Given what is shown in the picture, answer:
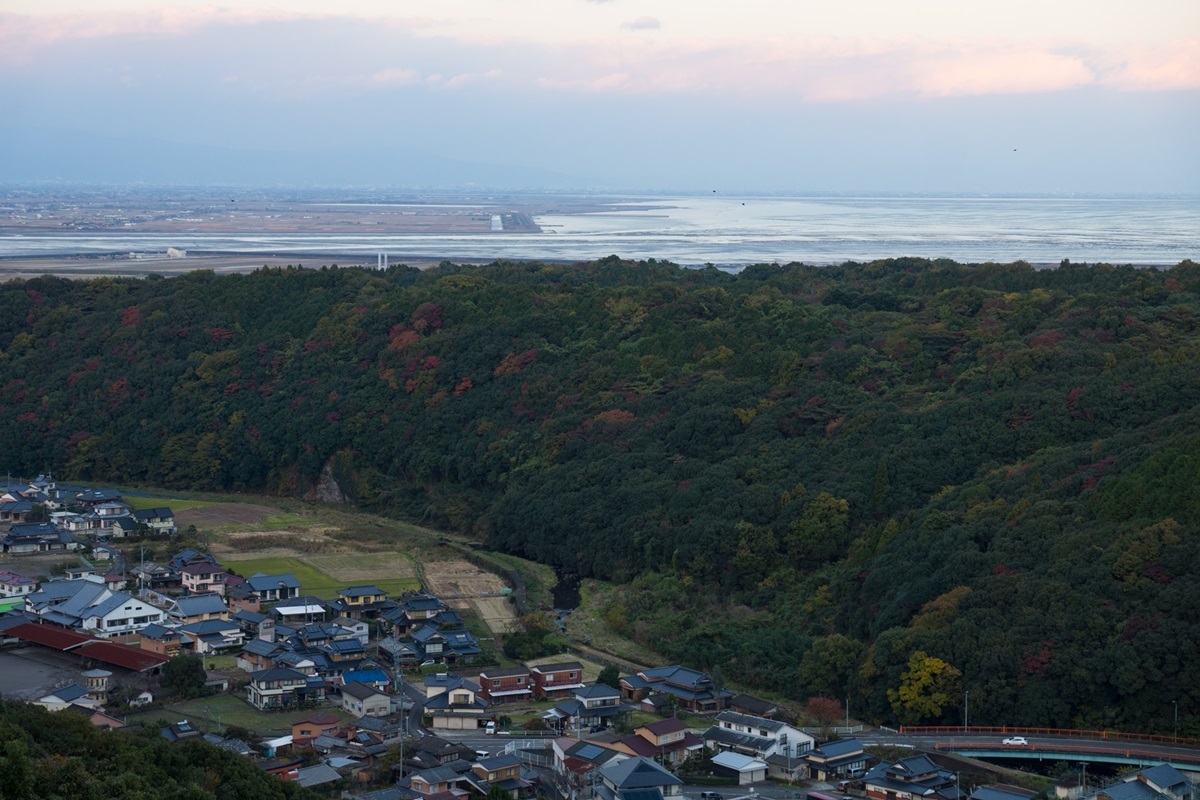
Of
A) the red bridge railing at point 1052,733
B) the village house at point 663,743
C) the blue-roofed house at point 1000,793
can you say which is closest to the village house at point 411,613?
the village house at point 663,743

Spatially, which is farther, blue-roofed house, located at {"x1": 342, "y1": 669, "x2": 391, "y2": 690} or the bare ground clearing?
the bare ground clearing

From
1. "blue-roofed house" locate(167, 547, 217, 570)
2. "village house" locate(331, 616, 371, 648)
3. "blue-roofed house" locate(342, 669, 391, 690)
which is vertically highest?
"blue-roofed house" locate(167, 547, 217, 570)

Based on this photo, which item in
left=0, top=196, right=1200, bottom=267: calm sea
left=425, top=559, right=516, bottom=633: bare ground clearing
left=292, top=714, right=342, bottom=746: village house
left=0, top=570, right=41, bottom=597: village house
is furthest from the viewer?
left=0, top=196, right=1200, bottom=267: calm sea

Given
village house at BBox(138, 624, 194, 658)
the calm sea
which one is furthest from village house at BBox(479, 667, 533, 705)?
the calm sea

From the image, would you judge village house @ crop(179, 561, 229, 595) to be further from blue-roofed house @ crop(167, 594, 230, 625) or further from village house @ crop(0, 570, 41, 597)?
village house @ crop(0, 570, 41, 597)

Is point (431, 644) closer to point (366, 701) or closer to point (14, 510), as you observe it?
point (366, 701)

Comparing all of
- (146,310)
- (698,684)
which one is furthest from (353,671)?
(146,310)

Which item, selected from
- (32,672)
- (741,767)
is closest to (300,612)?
(32,672)
